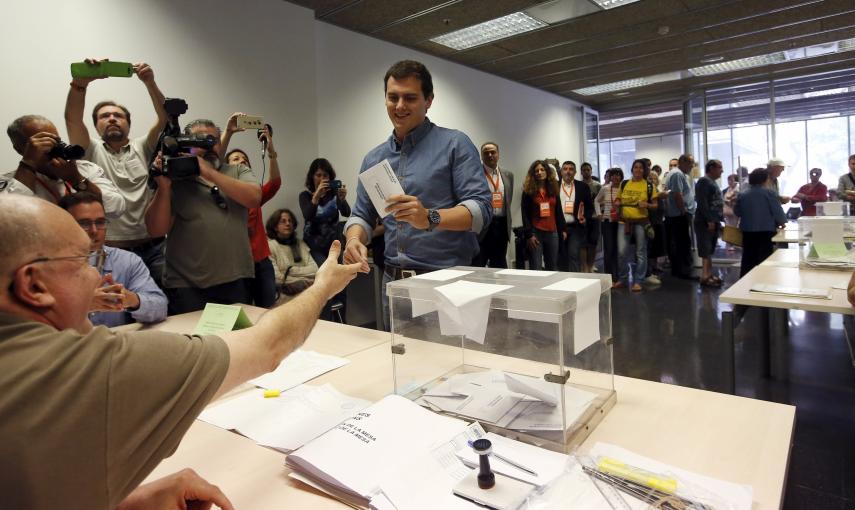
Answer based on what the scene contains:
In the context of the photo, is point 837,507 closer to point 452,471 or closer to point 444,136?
point 452,471

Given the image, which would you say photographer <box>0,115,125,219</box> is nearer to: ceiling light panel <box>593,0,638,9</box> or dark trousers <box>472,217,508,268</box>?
dark trousers <box>472,217,508,268</box>

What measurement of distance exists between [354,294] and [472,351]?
297 cm

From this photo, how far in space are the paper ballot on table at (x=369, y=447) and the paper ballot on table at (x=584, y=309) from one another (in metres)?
0.29

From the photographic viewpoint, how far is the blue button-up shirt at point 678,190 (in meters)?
6.04

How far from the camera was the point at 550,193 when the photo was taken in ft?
17.7

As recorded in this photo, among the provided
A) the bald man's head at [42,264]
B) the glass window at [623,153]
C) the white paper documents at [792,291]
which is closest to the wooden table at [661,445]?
the bald man's head at [42,264]

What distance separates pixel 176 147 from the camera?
2160 millimetres

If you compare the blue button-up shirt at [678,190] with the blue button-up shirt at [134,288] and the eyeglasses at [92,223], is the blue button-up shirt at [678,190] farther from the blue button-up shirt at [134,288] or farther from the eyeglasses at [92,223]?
the eyeglasses at [92,223]

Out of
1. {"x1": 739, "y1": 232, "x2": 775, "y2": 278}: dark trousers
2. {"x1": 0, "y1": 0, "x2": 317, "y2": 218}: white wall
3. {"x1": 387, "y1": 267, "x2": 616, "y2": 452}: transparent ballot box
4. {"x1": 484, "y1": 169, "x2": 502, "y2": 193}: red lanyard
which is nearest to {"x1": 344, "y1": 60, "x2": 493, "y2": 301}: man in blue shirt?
{"x1": 387, "y1": 267, "x2": 616, "y2": 452}: transparent ballot box

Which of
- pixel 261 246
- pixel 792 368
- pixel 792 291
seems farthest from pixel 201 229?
pixel 792 368

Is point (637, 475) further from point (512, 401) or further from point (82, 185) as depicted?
point (82, 185)

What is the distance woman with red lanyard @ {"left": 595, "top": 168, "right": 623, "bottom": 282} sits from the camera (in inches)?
241

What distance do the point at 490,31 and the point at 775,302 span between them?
382 cm

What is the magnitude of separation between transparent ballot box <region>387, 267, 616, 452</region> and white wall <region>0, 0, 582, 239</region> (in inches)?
103
